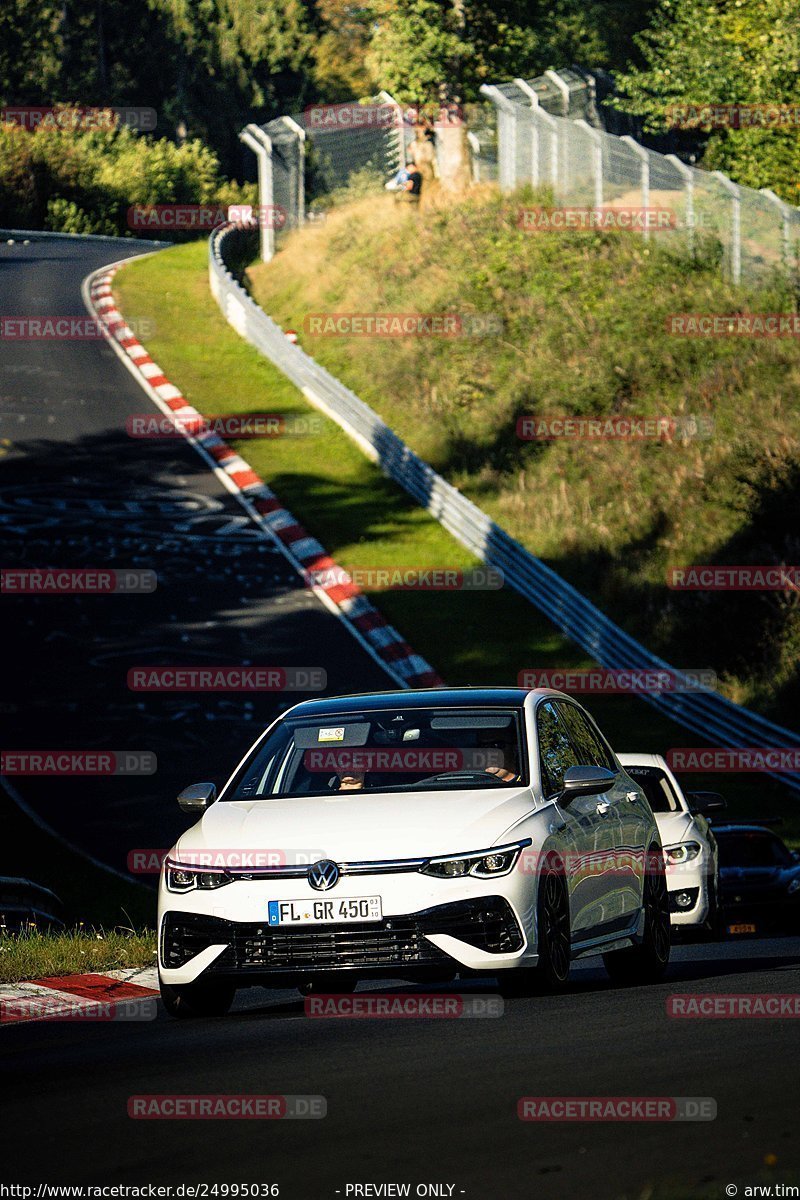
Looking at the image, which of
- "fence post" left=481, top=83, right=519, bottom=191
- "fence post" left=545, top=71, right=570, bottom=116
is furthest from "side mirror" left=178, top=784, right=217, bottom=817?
"fence post" left=545, top=71, right=570, bottom=116

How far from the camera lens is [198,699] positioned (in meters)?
23.5

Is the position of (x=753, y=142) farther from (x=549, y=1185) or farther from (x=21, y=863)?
(x=549, y=1185)

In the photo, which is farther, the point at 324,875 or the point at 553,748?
the point at 553,748

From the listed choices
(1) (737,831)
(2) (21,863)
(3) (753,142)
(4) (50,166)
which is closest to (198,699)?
(2) (21,863)

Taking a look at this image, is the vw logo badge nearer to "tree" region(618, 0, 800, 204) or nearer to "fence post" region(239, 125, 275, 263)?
"tree" region(618, 0, 800, 204)

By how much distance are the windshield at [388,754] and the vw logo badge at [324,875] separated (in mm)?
740

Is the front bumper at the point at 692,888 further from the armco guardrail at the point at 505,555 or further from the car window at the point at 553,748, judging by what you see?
the armco guardrail at the point at 505,555

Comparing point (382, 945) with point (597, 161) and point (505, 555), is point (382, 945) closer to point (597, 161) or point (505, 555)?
point (505, 555)

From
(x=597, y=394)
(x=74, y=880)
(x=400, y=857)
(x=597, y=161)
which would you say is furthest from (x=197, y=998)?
(x=597, y=161)

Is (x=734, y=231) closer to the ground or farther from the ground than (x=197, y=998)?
farther from the ground

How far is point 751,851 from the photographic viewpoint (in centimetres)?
1725

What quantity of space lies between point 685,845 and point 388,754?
5573mm

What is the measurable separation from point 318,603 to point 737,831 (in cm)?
1070

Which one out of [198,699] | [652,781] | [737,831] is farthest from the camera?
[198,699]
